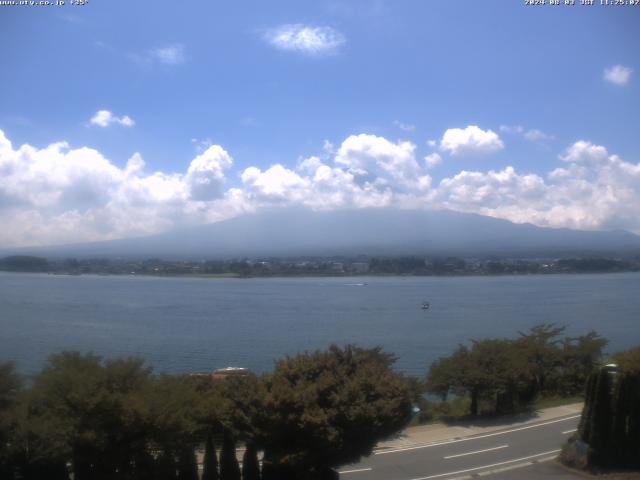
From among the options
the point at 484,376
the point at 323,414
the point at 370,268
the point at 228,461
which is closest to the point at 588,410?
the point at 323,414

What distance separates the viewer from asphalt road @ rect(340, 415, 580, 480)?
31.8 feet

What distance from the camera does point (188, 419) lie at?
7.74m

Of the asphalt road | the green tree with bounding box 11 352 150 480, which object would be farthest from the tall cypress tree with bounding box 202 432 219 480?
the asphalt road

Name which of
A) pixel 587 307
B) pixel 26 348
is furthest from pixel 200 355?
pixel 587 307

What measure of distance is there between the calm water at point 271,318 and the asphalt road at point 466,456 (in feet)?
40.8

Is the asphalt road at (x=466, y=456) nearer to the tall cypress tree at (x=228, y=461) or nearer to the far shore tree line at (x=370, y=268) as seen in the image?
the tall cypress tree at (x=228, y=461)

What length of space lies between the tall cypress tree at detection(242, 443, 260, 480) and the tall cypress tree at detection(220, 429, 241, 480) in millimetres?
114

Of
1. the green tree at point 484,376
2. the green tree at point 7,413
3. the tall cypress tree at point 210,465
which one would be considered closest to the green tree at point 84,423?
the green tree at point 7,413

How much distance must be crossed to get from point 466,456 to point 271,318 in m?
30.3

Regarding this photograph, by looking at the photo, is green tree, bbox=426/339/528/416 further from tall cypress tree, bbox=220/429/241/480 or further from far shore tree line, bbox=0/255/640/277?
far shore tree line, bbox=0/255/640/277

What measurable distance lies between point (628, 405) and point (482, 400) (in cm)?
796

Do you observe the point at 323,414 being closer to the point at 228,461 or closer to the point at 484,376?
the point at 228,461

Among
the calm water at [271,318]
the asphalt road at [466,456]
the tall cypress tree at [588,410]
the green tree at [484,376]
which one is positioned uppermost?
the tall cypress tree at [588,410]

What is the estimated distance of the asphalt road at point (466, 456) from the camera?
9695 millimetres
